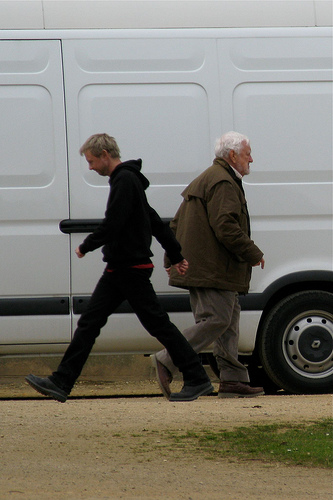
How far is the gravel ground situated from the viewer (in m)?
4.32

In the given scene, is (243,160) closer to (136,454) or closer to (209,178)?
(209,178)

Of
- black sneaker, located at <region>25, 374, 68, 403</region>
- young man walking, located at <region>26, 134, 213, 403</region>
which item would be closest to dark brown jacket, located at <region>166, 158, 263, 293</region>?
young man walking, located at <region>26, 134, 213, 403</region>

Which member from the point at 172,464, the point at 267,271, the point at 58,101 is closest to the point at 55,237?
the point at 58,101

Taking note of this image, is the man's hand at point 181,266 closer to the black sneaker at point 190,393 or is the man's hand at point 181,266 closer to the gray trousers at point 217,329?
the gray trousers at point 217,329

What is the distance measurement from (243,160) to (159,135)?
669 mm

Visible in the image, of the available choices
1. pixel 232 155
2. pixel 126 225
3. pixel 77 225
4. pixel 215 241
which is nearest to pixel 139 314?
pixel 126 225

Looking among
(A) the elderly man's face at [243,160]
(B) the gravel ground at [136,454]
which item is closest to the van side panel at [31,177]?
(B) the gravel ground at [136,454]

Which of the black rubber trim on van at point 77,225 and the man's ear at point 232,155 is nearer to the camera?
the man's ear at point 232,155

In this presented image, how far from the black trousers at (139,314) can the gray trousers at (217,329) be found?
1.09 feet

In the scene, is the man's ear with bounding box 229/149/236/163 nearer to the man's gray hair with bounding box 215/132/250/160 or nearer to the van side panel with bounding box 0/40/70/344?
the man's gray hair with bounding box 215/132/250/160

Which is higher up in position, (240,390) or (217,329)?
(217,329)

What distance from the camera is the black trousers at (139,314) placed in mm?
6016

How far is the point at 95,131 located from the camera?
278 inches

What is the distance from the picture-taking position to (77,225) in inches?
277
